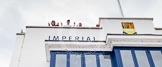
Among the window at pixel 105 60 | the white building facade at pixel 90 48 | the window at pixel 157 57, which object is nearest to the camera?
the window at pixel 157 57

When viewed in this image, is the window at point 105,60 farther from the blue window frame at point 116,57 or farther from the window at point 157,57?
the window at point 157,57

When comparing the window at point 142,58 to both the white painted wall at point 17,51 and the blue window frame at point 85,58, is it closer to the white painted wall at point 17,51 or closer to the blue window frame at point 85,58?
the blue window frame at point 85,58

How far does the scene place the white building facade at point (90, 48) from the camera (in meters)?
12.3

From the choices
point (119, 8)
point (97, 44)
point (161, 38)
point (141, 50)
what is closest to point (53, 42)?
point (97, 44)

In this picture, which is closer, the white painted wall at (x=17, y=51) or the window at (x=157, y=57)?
the window at (x=157, y=57)

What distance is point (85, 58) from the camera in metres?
12.6

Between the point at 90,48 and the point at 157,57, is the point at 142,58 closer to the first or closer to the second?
the point at 157,57

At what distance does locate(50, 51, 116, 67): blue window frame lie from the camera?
40.5 ft

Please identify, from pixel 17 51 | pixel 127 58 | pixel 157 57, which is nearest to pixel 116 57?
pixel 127 58

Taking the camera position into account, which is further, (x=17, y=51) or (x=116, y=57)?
(x=17, y=51)

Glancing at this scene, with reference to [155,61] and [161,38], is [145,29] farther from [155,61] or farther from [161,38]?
[155,61]

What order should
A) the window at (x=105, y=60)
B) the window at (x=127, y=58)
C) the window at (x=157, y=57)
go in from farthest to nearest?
1. the window at (x=105, y=60)
2. the window at (x=157, y=57)
3. the window at (x=127, y=58)

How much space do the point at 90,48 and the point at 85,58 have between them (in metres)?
0.83

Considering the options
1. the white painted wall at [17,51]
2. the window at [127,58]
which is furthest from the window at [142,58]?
the white painted wall at [17,51]
